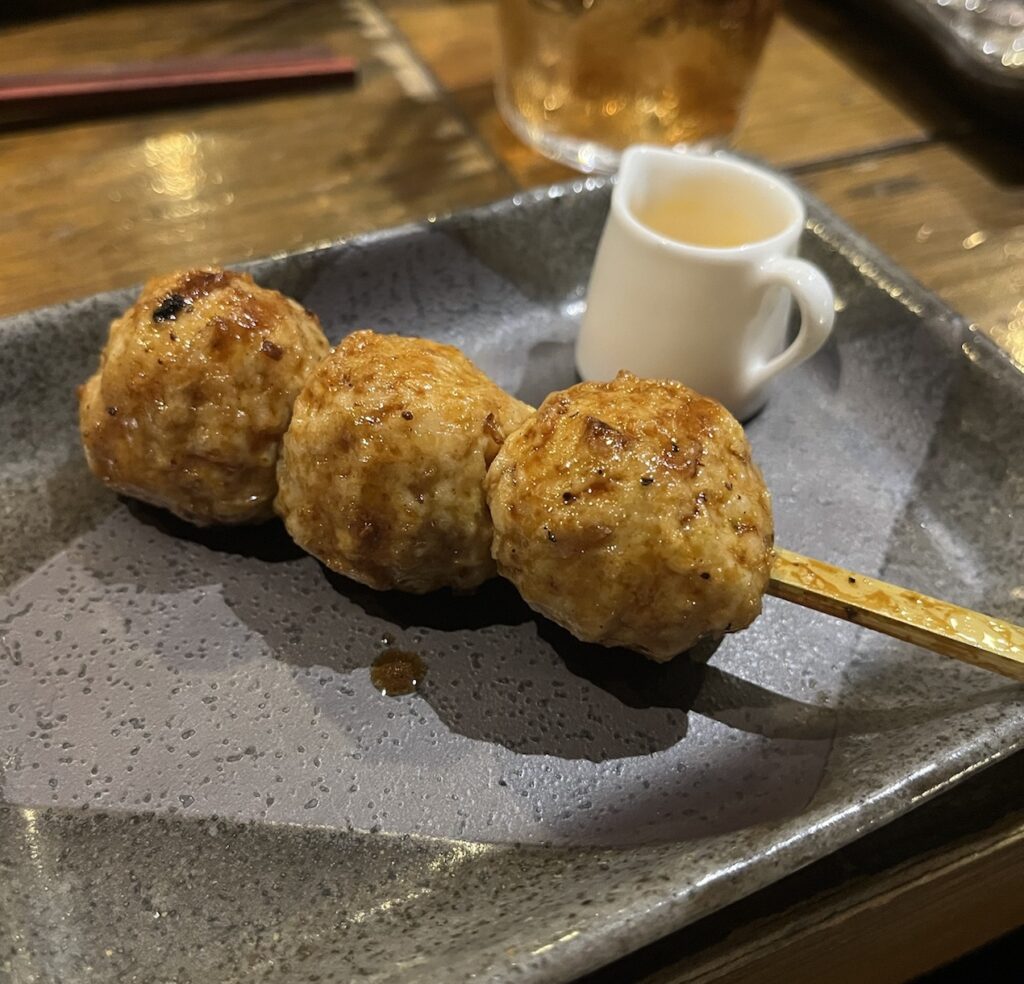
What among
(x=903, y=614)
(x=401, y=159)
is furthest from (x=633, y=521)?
(x=401, y=159)

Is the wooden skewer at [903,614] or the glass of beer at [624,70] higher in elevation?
the glass of beer at [624,70]

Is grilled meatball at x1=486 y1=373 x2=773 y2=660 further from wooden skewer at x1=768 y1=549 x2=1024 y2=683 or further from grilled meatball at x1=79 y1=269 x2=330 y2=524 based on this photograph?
grilled meatball at x1=79 y1=269 x2=330 y2=524

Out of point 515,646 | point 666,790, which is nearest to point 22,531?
point 515,646

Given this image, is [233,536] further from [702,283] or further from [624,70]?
[624,70]

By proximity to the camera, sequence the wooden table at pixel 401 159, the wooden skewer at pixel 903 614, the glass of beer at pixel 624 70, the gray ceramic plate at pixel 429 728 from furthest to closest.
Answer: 1. the glass of beer at pixel 624 70
2. the wooden table at pixel 401 159
3. the wooden skewer at pixel 903 614
4. the gray ceramic plate at pixel 429 728

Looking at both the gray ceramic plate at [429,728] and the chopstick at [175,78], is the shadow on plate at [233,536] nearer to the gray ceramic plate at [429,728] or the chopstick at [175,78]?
the gray ceramic plate at [429,728]

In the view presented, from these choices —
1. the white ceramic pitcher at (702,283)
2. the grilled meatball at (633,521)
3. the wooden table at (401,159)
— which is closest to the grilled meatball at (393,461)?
the grilled meatball at (633,521)

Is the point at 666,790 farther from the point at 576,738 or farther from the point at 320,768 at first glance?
the point at 320,768
